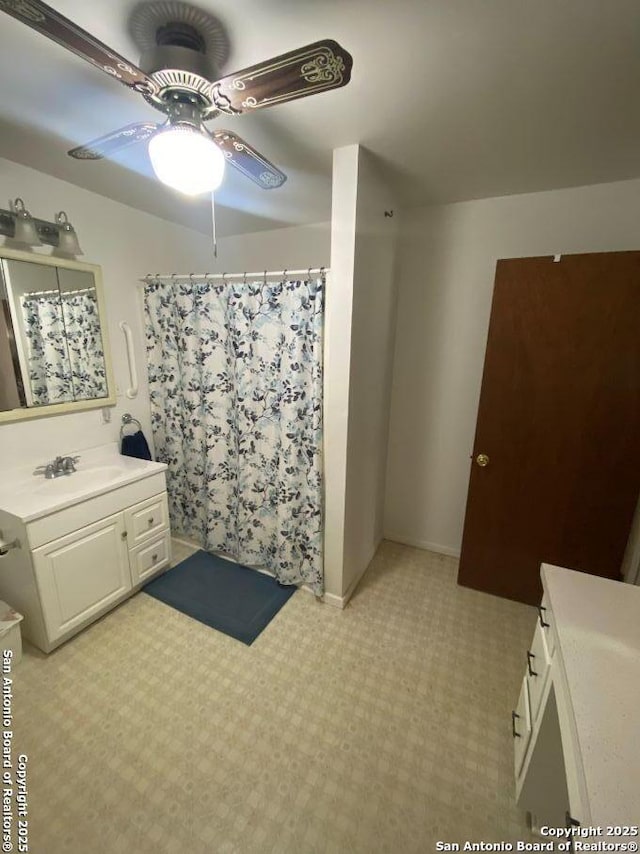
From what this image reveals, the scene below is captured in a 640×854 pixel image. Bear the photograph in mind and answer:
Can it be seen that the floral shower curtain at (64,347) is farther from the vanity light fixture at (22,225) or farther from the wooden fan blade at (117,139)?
the wooden fan blade at (117,139)

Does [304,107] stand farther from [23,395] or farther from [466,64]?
[23,395]

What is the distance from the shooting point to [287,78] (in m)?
0.81

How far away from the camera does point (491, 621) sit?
1.94 metres

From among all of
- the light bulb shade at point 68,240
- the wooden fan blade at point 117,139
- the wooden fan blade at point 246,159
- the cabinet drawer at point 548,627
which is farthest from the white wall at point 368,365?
the light bulb shade at point 68,240

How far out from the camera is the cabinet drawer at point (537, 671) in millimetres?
1057

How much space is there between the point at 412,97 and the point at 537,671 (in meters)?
2.02

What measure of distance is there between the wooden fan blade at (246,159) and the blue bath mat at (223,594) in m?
2.15

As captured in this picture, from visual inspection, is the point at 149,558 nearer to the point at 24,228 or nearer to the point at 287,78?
the point at 24,228

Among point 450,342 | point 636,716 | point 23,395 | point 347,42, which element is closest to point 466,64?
point 347,42

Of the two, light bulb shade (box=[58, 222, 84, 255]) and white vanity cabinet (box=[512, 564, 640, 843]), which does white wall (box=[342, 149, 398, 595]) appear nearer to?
white vanity cabinet (box=[512, 564, 640, 843])

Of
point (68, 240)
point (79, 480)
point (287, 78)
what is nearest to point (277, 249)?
point (68, 240)

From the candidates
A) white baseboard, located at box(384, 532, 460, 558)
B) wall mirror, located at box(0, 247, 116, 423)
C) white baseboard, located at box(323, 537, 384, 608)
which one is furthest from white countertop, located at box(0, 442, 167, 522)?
white baseboard, located at box(384, 532, 460, 558)

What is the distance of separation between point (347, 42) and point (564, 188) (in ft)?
5.15

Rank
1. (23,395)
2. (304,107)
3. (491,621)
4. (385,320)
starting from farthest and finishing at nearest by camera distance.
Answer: (385,320) < (491,621) < (23,395) < (304,107)
